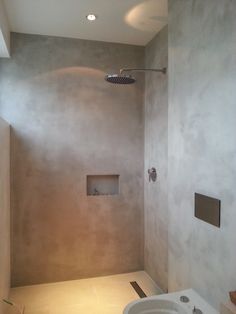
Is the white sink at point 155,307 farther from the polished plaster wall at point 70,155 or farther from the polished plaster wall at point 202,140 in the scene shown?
the polished plaster wall at point 70,155

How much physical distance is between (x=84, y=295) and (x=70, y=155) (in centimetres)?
160

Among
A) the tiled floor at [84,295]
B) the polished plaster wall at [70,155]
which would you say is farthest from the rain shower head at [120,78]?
the tiled floor at [84,295]

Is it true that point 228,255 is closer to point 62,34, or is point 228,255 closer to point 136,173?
point 136,173

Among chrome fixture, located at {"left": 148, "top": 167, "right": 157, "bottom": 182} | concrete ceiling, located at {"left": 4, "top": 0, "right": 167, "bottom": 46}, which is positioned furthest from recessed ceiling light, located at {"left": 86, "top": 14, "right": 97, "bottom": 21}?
chrome fixture, located at {"left": 148, "top": 167, "right": 157, "bottom": 182}

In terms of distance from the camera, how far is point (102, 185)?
3412 mm

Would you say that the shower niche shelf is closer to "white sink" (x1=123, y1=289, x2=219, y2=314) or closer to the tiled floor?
the tiled floor

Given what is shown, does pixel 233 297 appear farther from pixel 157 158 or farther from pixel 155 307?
pixel 157 158

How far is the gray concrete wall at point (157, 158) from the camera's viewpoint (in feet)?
9.48

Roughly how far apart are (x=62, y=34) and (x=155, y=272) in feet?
9.88

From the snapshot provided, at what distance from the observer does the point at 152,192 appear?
3232mm

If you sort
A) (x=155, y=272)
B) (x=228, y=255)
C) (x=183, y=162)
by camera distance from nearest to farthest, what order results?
(x=228, y=255)
(x=183, y=162)
(x=155, y=272)

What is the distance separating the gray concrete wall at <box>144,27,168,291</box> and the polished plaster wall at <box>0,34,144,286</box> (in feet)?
0.50

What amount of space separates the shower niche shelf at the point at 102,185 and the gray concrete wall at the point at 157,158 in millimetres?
397

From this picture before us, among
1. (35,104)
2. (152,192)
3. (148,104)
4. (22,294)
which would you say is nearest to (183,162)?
(152,192)
